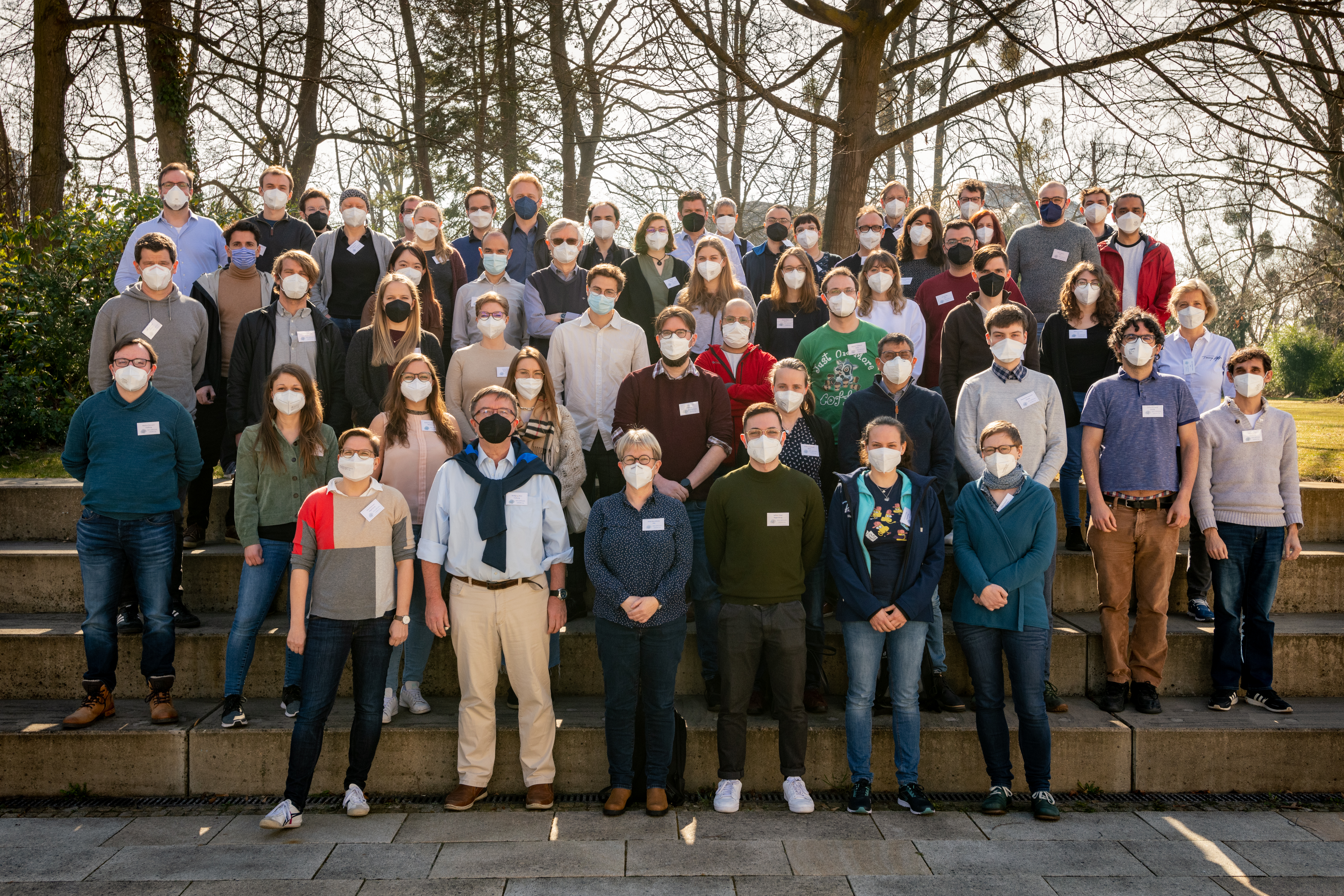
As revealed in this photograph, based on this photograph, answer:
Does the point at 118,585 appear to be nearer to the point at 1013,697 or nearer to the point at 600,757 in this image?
the point at 600,757

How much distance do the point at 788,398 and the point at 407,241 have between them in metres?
3.54

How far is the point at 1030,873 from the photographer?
14.4 ft

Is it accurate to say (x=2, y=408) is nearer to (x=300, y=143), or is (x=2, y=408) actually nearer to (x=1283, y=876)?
(x=300, y=143)

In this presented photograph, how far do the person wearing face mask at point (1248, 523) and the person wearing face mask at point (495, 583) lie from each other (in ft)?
12.7

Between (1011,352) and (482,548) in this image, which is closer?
(482,548)

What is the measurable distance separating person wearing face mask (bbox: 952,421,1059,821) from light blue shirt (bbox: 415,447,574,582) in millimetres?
2165


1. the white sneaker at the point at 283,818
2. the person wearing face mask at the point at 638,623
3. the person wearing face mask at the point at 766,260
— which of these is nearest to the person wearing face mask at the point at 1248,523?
the person wearing face mask at the point at 638,623

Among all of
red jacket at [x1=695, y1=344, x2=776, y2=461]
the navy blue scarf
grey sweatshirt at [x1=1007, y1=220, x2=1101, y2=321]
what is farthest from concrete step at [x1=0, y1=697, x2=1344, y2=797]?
grey sweatshirt at [x1=1007, y1=220, x2=1101, y2=321]

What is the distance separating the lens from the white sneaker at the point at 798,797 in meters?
5.03

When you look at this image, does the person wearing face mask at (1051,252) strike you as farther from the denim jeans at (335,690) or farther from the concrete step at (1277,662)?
the denim jeans at (335,690)

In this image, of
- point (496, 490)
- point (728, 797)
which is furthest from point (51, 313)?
point (728, 797)

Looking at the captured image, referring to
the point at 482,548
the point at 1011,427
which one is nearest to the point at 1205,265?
the point at 1011,427

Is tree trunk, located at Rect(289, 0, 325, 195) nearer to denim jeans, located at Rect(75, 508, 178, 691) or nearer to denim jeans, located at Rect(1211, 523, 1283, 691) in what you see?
denim jeans, located at Rect(75, 508, 178, 691)

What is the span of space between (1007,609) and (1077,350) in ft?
8.51
